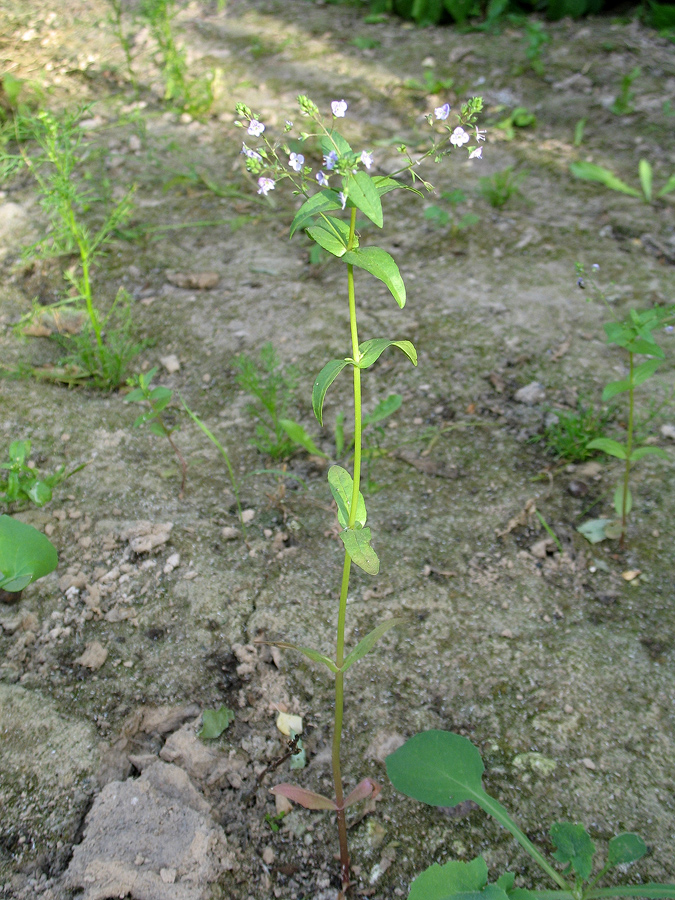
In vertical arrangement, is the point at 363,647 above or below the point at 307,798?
above

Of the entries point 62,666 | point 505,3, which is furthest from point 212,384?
point 505,3

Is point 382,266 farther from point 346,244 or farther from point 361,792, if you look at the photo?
point 361,792

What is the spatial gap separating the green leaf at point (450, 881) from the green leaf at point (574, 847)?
0.16m

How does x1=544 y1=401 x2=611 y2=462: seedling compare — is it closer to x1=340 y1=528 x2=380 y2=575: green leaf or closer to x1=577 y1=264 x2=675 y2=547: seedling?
x1=577 y1=264 x2=675 y2=547: seedling

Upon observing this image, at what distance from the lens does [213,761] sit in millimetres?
1576

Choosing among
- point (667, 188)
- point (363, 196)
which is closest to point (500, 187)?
point (667, 188)

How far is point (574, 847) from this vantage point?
131cm

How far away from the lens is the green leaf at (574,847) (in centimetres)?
129

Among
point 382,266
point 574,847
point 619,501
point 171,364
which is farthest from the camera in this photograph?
point 171,364

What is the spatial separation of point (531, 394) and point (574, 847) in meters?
1.55

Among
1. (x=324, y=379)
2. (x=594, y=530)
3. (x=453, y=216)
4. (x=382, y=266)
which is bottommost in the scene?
(x=594, y=530)

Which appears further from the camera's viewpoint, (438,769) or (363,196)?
(438,769)

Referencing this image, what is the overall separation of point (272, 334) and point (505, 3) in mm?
3470

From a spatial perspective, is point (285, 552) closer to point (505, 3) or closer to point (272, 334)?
point (272, 334)
